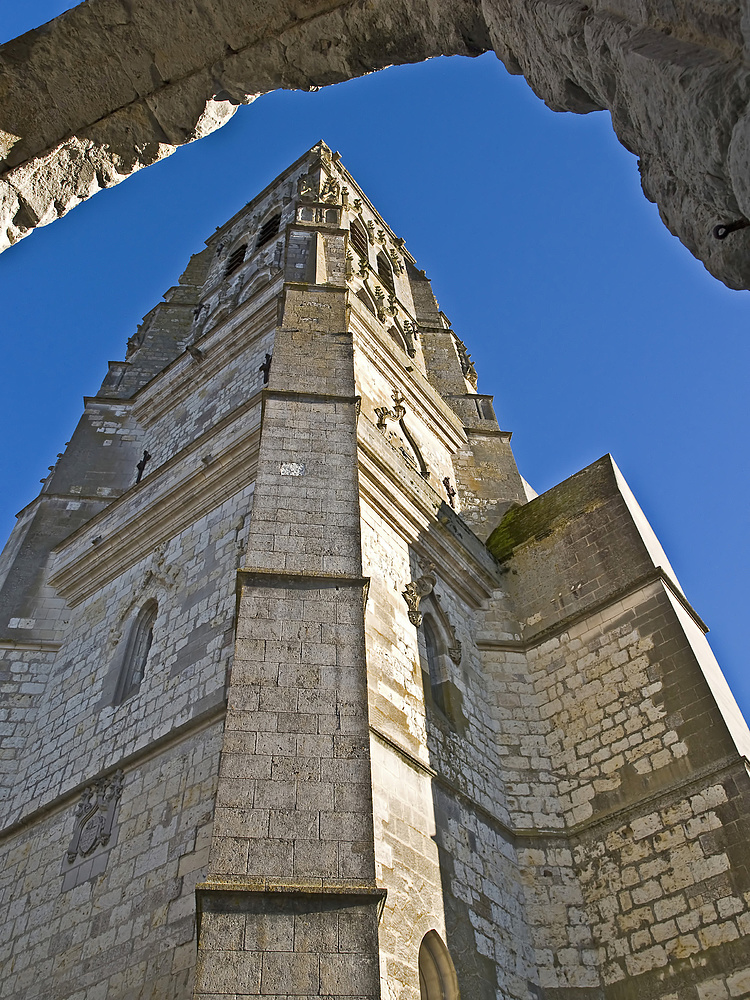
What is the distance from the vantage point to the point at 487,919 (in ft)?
20.3

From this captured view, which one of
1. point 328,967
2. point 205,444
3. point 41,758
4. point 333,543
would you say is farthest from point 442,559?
point 328,967

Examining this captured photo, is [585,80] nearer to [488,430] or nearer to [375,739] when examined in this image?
[375,739]

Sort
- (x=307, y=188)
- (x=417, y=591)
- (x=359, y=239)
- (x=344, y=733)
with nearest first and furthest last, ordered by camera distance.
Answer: (x=344, y=733)
(x=417, y=591)
(x=307, y=188)
(x=359, y=239)

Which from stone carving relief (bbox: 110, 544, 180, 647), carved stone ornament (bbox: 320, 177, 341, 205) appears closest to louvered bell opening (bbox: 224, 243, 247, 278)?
carved stone ornament (bbox: 320, 177, 341, 205)

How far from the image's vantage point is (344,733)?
17.4ft

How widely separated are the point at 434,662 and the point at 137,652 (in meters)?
3.12

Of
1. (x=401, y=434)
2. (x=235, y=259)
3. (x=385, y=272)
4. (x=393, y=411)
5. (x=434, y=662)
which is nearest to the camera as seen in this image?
(x=434, y=662)

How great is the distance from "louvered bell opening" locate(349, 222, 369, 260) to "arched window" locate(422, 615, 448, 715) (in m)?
12.4

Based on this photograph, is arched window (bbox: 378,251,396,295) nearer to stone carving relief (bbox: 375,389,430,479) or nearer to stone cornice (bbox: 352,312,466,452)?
stone cornice (bbox: 352,312,466,452)

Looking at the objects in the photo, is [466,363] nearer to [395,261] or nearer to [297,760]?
[395,261]

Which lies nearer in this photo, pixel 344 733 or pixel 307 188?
pixel 344 733

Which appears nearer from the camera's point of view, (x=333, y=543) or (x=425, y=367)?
(x=333, y=543)

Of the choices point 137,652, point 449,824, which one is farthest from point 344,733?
point 137,652

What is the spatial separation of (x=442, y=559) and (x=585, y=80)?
661 centimetres
